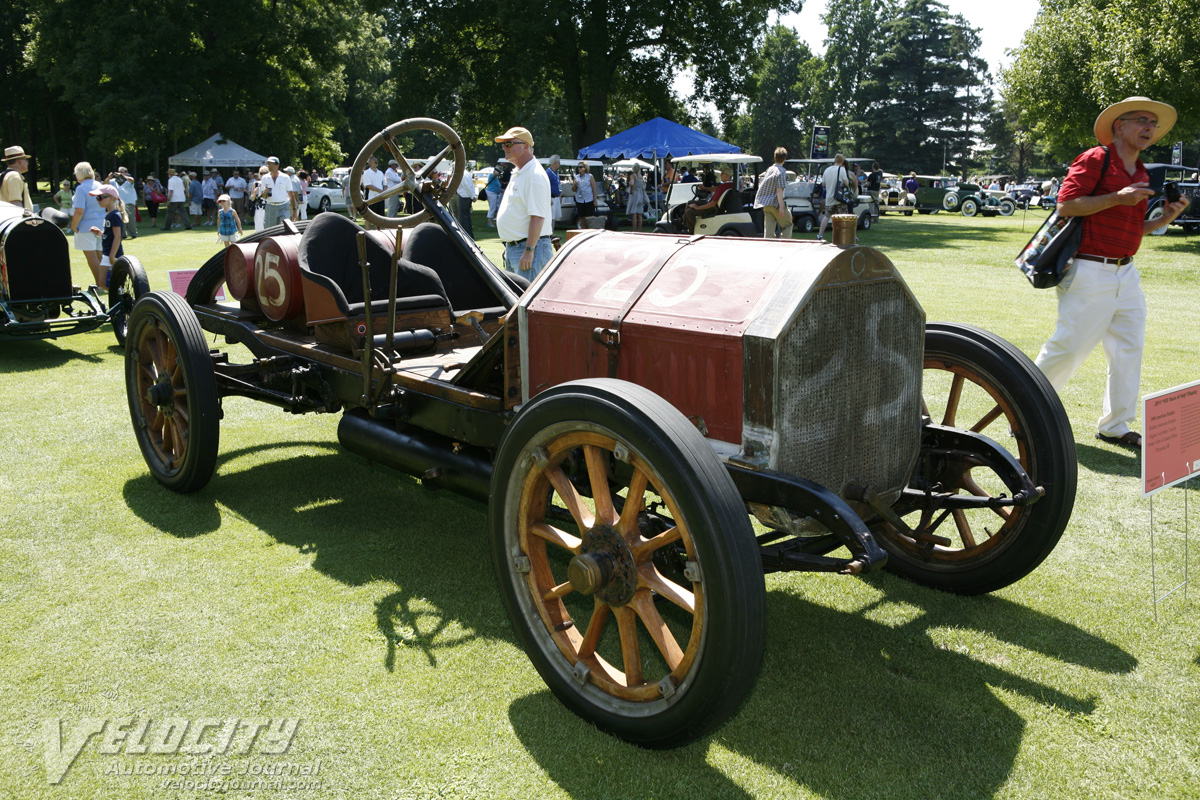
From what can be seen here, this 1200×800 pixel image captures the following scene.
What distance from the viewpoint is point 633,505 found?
2.58m

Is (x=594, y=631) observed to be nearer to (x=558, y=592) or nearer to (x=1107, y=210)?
(x=558, y=592)

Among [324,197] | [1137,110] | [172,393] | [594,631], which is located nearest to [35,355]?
[172,393]

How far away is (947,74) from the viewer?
71.7 metres

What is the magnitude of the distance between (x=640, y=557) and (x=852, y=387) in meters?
0.98

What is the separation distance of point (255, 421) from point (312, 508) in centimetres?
196

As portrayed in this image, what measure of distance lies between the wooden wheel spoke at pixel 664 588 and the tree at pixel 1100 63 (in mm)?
19154

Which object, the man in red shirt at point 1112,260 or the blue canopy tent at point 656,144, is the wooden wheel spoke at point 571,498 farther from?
the blue canopy tent at point 656,144

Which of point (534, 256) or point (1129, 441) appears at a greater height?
point (534, 256)

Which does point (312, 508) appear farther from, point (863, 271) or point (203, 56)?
point (203, 56)

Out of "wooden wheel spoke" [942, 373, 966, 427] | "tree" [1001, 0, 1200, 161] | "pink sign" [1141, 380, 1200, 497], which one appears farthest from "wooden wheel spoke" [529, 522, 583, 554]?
"tree" [1001, 0, 1200, 161]

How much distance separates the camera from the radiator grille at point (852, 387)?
9.34 ft

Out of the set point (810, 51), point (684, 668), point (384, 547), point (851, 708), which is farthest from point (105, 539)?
point (810, 51)

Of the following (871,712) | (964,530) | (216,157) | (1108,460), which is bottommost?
(871,712)

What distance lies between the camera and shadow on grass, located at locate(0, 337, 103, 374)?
826 cm
